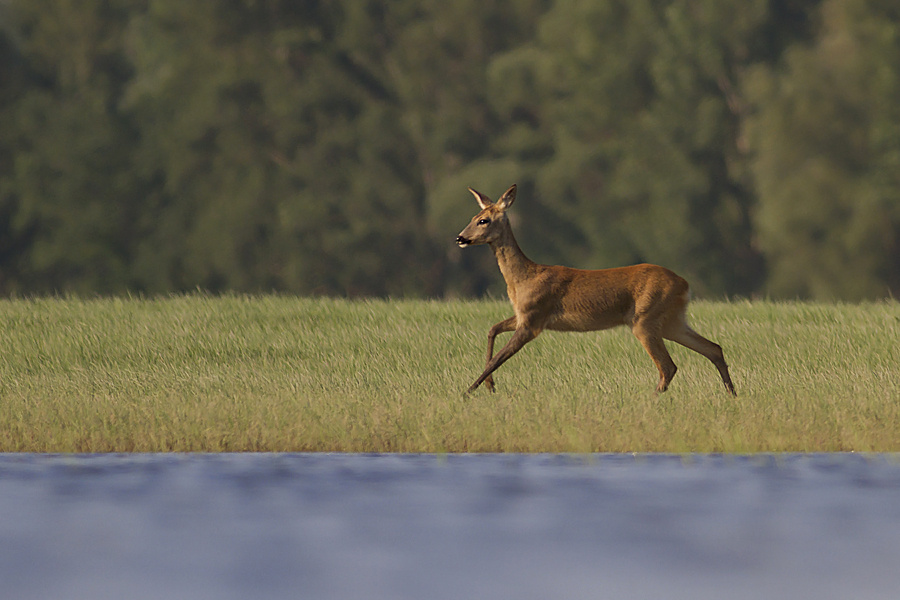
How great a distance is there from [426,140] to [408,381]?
25870 millimetres

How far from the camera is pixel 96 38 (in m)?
40.8

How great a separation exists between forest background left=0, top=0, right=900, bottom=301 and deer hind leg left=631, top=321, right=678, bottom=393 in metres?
21.8

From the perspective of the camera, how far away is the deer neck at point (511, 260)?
1276 centimetres

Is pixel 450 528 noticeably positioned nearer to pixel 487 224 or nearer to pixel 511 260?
pixel 487 224

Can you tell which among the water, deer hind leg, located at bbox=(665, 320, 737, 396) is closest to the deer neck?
deer hind leg, located at bbox=(665, 320, 737, 396)

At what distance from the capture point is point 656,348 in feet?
42.2

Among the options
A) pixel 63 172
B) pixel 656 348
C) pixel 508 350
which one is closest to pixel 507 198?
pixel 508 350

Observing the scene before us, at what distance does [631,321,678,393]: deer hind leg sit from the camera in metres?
12.8

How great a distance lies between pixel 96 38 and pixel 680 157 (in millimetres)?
16765

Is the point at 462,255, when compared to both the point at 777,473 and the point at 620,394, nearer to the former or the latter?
the point at 620,394

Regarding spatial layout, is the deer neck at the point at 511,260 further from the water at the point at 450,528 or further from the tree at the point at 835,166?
the tree at the point at 835,166

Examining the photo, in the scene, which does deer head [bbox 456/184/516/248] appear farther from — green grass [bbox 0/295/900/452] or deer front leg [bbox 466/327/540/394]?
green grass [bbox 0/295/900/452]

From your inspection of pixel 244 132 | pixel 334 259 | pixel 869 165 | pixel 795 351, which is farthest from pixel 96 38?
pixel 795 351

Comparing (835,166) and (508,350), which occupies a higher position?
(508,350)
